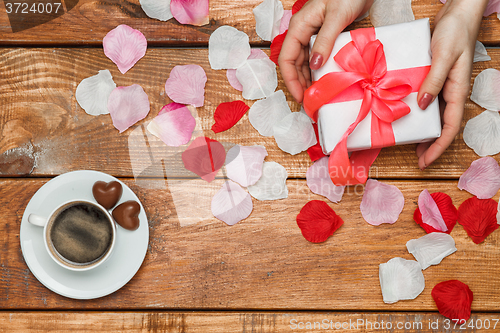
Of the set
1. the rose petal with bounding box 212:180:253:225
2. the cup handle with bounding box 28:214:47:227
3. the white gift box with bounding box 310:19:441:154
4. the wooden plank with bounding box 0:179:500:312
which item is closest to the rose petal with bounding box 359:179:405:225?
the wooden plank with bounding box 0:179:500:312

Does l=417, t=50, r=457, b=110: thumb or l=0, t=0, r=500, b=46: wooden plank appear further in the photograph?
l=0, t=0, r=500, b=46: wooden plank

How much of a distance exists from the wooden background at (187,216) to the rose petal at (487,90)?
0.02m

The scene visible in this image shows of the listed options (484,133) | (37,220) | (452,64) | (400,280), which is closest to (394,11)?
(452,64)

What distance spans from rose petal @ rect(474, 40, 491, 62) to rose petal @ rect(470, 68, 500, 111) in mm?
25

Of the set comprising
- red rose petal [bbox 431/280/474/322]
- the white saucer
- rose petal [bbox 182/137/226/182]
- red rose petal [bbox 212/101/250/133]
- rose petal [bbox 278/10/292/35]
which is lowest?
red rose petal [bbox 431/280/474/322]

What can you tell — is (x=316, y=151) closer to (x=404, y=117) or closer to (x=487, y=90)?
(x=404, y=117)

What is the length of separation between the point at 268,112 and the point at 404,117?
0.24 m

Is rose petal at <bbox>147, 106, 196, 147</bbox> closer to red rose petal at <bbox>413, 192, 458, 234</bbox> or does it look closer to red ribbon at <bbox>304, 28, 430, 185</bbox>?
red ribbon at <bbox>304, 28, 430, 185</bbox>

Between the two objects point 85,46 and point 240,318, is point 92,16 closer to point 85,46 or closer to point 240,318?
point 85,46

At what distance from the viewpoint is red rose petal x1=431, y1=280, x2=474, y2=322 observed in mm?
626

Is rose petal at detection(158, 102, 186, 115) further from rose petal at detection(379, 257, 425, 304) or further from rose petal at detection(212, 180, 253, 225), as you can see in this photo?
rose petal at detection(379, 257, 425, 304)

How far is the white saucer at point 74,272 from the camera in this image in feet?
1.97

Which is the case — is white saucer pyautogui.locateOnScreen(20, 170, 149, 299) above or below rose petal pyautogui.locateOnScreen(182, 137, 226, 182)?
below

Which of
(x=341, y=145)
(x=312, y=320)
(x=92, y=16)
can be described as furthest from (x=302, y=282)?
(x=92, y=16)
